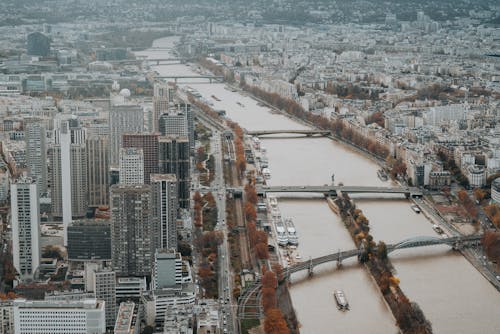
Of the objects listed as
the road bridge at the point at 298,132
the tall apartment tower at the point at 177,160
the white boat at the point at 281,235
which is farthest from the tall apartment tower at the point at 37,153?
the road bridge at the point at 298,132

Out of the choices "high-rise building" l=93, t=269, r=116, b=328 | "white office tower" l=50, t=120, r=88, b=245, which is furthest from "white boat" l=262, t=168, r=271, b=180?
"high-rise building" l=93, t=269, r=116, b=328

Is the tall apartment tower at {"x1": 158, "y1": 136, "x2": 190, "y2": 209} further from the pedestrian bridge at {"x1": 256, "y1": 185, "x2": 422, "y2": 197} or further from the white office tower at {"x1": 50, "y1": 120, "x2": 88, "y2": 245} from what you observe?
the pedestrian bridge at {"x1": 256, "y1": 185, "x2": 422, "y2": 197}

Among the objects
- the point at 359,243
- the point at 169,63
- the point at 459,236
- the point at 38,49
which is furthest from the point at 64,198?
the point at 169,63

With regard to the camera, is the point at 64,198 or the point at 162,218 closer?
the point at 162,218

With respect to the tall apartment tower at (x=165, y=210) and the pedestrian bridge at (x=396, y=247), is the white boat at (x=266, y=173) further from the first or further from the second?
the tall apartment tower at (x=165, y=210)

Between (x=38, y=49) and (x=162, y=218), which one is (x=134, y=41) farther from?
(x=162, y=218)

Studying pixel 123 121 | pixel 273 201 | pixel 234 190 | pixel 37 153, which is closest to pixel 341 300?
pixel 273 201
